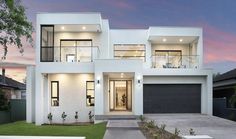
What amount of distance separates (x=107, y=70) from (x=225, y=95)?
12.5 m

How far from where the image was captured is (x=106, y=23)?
1083 inches

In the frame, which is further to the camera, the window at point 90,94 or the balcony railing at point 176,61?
the balcony railing at point 176,61

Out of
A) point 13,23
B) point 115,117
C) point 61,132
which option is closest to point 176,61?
point 115,117

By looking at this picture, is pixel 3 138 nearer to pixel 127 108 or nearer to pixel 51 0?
pixel 51 0

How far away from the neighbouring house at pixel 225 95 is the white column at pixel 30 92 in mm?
13770

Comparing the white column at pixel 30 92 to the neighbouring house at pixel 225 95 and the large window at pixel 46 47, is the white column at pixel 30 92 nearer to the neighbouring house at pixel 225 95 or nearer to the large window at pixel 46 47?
the large window at pixel 46 47

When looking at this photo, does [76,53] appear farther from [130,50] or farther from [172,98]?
[172,98]

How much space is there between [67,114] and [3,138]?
14.1 metres

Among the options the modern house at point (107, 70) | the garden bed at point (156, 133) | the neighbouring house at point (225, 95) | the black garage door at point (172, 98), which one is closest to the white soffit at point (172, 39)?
the modern house at point (107, 70)

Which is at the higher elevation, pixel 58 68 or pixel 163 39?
pixel 163 39

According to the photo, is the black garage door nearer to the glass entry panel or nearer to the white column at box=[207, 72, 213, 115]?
the white column at box=[207, 72, 213, 115]

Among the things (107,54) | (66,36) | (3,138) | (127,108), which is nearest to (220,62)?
(127,108)

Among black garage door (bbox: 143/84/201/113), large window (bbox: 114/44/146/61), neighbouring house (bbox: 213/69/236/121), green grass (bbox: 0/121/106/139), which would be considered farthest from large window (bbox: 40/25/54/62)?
neighbouring house (bbox: 213/69/236/121)

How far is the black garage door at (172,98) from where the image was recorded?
1090 inches
